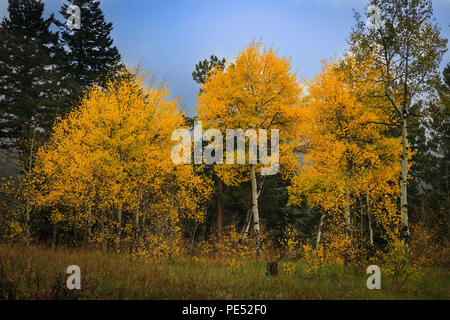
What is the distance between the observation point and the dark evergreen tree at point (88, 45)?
26.0m

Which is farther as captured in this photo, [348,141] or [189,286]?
[348,141]

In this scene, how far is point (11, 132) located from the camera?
2300 cm

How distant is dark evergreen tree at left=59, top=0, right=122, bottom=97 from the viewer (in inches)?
1024

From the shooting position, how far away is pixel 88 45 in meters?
26.4

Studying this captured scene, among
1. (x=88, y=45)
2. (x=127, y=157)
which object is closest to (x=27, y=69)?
(x=88, y=45)

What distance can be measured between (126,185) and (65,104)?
14924mm

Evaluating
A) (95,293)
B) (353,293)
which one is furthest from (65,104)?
(353,293)

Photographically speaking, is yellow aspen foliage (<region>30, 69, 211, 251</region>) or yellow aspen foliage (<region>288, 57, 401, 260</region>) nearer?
yellow aspen foliage (<region>288, 57, 401, 260</region>)

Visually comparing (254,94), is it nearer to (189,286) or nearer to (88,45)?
(189,286)

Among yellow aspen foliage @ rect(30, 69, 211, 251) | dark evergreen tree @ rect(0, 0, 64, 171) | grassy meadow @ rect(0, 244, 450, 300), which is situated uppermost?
dark evergreen tree @ rect(0, 0, 64, 171)

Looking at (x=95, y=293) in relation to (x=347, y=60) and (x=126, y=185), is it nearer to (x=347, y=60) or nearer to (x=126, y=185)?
(x=126, y=185)

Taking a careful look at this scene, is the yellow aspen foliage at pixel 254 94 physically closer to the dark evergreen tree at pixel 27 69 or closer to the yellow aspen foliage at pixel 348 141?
the yellow aspen foliage at pixel 348 141

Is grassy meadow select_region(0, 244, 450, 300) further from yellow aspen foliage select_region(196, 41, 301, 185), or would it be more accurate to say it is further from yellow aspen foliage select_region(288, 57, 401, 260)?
yellow aspen foliage select_region(196, 41, 301, 185)

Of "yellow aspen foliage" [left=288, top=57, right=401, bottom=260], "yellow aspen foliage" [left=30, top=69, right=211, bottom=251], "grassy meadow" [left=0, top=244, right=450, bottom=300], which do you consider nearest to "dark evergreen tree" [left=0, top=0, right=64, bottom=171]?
"yellow aspen foliage" [left=30, top=69, right=211, bottom=251]
